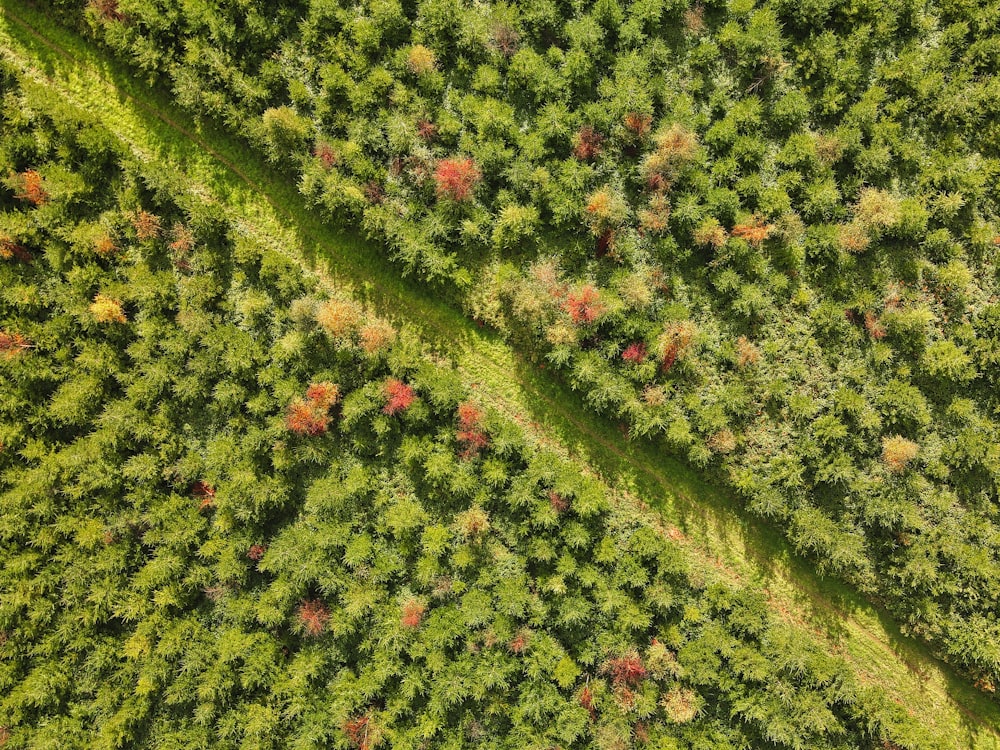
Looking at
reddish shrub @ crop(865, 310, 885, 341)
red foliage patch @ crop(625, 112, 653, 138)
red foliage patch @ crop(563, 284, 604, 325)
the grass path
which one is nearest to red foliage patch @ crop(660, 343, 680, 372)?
red foliage patch @ crop(563, 284, 604, 325)

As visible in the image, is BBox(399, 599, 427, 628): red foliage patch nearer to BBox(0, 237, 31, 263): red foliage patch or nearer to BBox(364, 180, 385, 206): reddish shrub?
BBox(364, 180, 385, 206): reddish shrub

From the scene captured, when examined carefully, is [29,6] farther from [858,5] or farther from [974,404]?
[974,404]

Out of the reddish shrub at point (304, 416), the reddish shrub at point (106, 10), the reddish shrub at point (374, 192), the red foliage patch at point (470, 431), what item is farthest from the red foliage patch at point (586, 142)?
the reddish shrub at point (106, 10)

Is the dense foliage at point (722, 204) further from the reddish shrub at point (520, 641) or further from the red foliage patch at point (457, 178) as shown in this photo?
the reddish shrub at point (520, 641)

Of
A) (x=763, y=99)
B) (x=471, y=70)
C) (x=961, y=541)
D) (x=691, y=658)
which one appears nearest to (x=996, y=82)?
(x=763, y=99)

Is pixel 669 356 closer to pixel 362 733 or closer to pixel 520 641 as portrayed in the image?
pixel 520 641

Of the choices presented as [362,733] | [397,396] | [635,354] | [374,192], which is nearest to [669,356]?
[635,354]

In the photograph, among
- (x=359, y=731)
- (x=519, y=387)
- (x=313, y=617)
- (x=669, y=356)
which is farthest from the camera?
(x=519, y=387)

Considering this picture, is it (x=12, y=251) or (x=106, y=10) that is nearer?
(x=106, y=10)
